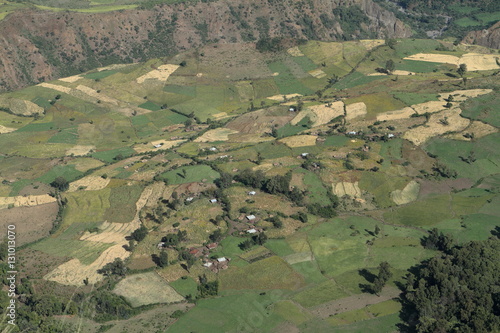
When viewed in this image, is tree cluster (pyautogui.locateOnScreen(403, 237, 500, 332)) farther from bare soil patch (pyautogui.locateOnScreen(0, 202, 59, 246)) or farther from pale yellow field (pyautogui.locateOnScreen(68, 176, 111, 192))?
pale yellow field (pyautogui.locateOnScreen(68, 176, 111, 192))

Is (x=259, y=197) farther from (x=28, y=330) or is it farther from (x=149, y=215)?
(x=28, y=330)

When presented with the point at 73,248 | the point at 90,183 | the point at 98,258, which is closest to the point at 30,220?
the point at 90,183

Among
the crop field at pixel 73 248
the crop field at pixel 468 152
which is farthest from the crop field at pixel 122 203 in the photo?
the crop field at pixel 468 152

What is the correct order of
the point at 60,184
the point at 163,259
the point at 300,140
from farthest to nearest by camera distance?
the point at 300,140, the point at 60,184, the point at 163,259

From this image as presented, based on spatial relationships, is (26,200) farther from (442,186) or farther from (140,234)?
(442,186)

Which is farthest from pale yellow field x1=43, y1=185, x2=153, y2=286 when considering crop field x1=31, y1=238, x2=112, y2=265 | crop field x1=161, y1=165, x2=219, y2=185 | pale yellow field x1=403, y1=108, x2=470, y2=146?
pale yellow field x1=403, y1=108, x2=470, y2=146

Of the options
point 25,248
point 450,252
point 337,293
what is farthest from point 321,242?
point 25,248
